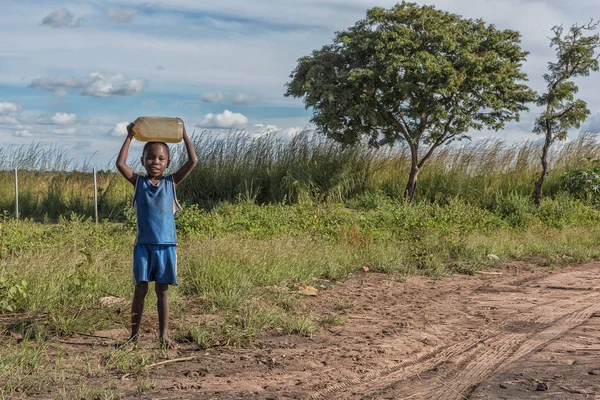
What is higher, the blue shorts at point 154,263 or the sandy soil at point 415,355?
the blue shorts at point 154,263

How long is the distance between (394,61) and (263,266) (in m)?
10.3

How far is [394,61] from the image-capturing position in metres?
16.5

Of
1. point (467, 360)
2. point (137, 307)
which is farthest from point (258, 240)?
point (467, 360)

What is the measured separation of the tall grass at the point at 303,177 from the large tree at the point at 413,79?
0.94 m

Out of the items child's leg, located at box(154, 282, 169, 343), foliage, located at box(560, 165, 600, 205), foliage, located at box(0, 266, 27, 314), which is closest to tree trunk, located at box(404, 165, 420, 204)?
foliage, located at box(560, 165, 600, 205)

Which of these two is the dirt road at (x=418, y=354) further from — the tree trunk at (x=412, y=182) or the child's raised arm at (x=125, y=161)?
the tree trunk at (x=412, y=182)

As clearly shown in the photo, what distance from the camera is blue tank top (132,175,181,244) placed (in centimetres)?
487

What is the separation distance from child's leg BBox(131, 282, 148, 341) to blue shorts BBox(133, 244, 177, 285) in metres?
0.12

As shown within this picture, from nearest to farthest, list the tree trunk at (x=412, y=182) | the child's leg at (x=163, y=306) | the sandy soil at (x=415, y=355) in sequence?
the sandy soil at (x=415, y=355) → the child's leg at (x=163, y=306) → the tree trunk at (x=412, y=182)

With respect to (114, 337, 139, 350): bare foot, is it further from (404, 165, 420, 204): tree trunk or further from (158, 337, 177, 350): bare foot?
(404, 165, 420, 204): tree trunk

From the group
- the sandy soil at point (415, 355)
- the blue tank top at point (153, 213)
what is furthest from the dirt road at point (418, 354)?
the blue tank top at point (153, 213)

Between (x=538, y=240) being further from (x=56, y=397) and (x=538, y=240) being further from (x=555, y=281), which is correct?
(x=56, y=397)

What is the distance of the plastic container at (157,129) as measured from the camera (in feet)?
16.0

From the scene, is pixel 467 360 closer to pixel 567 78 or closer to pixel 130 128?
pixel 130 128
